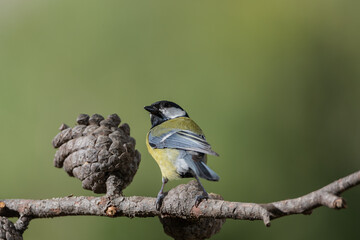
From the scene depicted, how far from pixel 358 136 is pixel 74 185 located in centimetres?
55

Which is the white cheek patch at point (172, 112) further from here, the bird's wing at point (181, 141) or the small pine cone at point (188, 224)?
the small pine cone at point (188, 224)

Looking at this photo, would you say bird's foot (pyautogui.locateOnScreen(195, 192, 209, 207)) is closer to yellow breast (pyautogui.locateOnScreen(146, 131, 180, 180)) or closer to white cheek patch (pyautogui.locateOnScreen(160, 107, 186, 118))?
yellow breast (pyautogui.locateOnScreen(146, 131, 180, 180))

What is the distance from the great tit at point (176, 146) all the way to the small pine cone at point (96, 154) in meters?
0.05

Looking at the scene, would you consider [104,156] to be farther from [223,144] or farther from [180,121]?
[223,144]

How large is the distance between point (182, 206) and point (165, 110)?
260mm

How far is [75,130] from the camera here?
0.73 metres

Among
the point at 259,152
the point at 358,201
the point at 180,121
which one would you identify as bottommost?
the point at 358,201

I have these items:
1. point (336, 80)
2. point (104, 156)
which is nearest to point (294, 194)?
point (336, 80)

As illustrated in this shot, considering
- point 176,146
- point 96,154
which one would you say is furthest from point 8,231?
point 176,146

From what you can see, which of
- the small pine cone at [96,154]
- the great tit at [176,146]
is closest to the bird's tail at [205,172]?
the great tit at [176,146]

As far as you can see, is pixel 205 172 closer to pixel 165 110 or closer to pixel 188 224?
pixel 188 224

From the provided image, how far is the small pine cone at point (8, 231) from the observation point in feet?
2.19

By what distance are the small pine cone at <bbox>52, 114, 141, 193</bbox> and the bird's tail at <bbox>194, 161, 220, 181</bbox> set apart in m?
0.12

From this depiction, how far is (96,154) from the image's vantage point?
713 millimetres
